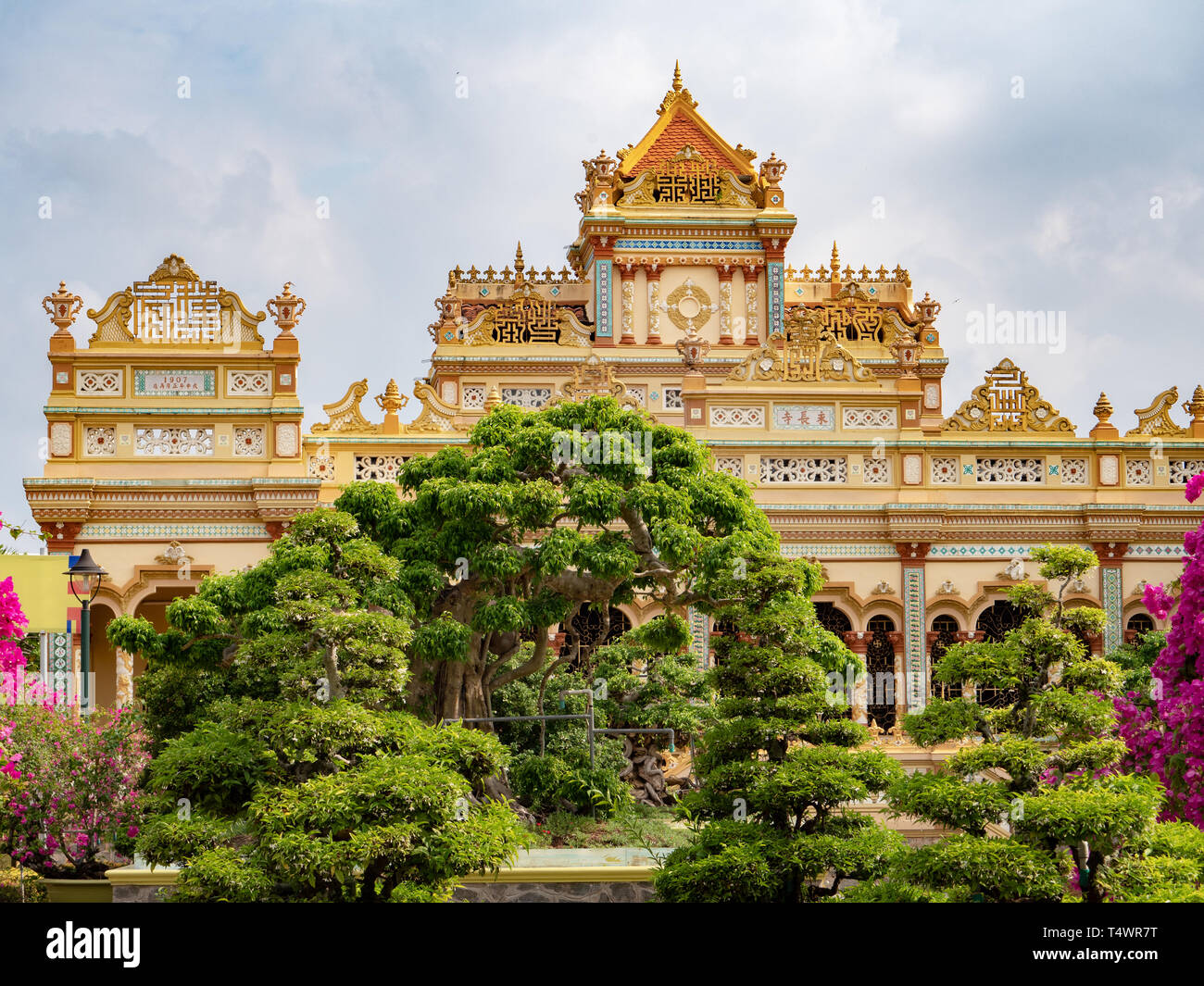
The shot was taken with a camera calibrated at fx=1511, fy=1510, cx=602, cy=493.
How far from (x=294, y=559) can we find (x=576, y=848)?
4.76 meters

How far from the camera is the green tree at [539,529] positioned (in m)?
17.3

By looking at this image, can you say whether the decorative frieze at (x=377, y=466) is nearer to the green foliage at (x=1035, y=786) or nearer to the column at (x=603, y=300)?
the column at (x=603, y=300)

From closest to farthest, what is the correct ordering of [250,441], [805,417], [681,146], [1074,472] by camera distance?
1. [250,441]
2. [805,417]
3. [1074,472]
4. [681,146]

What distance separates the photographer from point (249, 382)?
25484 mm

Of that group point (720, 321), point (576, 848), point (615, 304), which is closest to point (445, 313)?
point (615, 304)

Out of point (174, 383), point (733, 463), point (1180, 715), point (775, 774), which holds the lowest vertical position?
point (775, 774)

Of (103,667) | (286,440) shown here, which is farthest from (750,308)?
(103,667)

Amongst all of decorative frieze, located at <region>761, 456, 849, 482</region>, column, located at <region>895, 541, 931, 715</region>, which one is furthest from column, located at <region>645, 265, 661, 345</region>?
column, located at <region>895, 541, 931, 715</region>

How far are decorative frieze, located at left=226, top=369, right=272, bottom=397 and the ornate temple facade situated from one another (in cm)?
2

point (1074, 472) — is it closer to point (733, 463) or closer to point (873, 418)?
point (873, 418)

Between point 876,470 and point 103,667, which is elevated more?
point 876,470

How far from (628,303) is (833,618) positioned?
9055 mm

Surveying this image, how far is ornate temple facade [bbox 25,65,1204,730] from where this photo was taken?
24.9m

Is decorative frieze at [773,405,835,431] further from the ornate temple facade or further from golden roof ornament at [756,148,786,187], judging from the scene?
golden roof ornament at [756,148,786,187]
